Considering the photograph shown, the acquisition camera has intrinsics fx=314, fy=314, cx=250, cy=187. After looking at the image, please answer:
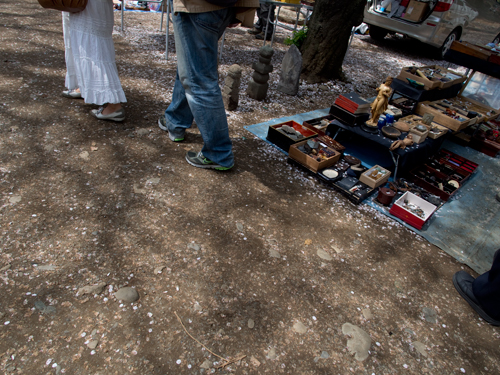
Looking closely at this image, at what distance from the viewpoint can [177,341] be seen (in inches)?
69.1

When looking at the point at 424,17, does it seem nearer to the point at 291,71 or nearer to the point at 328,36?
the point at 328,36

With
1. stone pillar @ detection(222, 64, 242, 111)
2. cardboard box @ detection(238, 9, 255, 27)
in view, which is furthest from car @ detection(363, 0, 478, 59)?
cardboard box @ detection(238, 9, 255, 27)

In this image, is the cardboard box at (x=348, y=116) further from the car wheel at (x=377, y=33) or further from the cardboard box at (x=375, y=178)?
the car wheel at (x=377, y=33)

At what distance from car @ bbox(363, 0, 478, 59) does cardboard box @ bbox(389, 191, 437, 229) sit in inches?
277

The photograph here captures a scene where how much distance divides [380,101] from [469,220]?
5.28ft

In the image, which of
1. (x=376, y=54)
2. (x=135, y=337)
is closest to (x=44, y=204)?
(x=135, y=337)

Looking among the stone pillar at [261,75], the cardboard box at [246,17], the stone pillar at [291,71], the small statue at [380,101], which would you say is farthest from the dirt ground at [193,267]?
the stone pillar at [291,71]

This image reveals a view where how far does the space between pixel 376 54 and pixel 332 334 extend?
9.11m

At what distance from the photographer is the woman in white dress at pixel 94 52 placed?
2783 mm

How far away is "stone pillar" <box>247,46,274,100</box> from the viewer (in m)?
4.40

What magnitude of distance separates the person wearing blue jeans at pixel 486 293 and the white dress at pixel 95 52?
3.60 metres

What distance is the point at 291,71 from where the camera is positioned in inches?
202

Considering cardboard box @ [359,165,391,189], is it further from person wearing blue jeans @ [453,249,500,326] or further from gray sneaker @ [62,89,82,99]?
gray sneaker @ [62,89,82,99]

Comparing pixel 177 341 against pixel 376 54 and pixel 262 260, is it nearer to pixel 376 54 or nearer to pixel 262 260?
pixel 262 260
